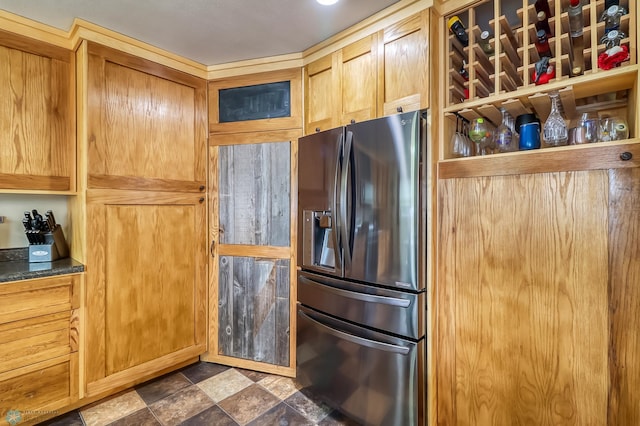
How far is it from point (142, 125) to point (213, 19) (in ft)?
2.85

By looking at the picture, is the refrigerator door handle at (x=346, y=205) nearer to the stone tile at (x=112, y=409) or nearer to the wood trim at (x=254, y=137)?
the wood trim at (x=254, y=137)

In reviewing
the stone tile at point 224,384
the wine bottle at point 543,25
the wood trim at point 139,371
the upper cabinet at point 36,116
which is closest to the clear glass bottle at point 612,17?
the wine bottle at point 543,25

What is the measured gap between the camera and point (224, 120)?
2375 mm

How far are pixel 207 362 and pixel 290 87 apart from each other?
7.47 feet

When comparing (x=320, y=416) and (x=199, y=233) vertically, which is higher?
(x=199, y=233)

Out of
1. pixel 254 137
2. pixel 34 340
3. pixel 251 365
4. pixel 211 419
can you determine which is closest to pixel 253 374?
pixel 251 365

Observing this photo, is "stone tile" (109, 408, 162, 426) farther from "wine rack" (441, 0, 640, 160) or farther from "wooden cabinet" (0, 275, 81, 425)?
"wine rack" (441, 0, 640, 160)

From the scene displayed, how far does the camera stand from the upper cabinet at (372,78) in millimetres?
1554

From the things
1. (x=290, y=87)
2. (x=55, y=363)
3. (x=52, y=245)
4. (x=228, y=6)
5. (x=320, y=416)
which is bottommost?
(x=320, y=416)

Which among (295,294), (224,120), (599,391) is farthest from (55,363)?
(599,391)

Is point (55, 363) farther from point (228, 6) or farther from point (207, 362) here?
point (228, 6)

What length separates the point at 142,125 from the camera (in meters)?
2.09

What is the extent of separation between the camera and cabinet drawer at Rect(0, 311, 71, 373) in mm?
1600

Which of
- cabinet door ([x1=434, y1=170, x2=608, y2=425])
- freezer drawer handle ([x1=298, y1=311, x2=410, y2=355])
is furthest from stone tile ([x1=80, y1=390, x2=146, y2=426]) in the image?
cabinet door ([x1=434, y1=170, x2=608, y2=425])
